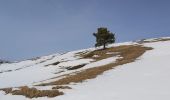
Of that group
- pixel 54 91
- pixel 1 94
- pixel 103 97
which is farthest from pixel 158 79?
pixel 1 94

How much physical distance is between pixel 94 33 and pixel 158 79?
6819 centimetres

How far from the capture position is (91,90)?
23.7 metres

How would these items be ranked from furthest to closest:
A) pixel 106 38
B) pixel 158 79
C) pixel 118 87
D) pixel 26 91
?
pixel 106 38, pixel 158 79, pixel 118 87, pixel 26 91

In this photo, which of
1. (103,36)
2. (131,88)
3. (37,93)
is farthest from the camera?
(103,36)

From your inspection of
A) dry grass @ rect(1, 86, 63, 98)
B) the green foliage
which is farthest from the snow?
the green foliage

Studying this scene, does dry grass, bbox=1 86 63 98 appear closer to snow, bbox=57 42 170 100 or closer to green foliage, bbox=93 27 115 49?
snow, bbox=57 42 170 100

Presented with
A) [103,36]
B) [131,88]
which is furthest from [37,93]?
[103,36]

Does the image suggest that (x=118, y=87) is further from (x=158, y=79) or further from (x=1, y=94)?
(x=1, y=94)

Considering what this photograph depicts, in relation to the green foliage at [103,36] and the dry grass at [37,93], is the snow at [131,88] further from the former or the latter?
the green foliage at [103,36]

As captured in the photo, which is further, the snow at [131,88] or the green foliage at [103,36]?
the green foliage at [103,36]

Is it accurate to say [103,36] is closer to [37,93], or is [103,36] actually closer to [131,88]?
[131,88]

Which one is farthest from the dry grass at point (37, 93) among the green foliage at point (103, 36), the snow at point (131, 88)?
the green foliage at point (103, 36)

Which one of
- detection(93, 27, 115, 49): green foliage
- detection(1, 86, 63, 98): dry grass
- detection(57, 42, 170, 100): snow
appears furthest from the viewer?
detection(93, 27, 115, 49): green foliage

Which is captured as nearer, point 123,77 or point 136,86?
point 136,86
